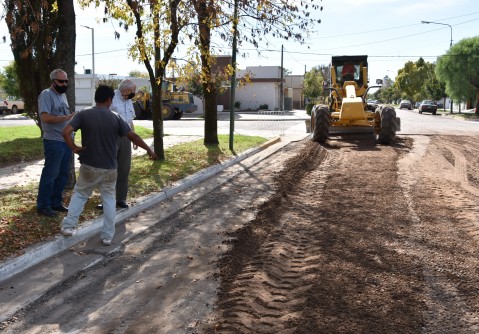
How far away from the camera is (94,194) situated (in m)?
8.66

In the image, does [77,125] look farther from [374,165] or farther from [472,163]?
[472,163]

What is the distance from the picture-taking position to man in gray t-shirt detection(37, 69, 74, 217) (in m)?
6.75

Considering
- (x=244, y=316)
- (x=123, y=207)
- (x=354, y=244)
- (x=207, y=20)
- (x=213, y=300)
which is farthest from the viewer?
(x=207, y=20)

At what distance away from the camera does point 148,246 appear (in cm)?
615

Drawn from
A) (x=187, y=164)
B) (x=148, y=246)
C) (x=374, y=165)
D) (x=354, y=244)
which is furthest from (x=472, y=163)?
(x=148, y=246)

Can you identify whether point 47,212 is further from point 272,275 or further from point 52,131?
point 272,275

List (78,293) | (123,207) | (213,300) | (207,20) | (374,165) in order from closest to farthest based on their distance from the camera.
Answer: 1. (213,300)
2. (78,293)
3. (123,207)
4. (207,20)
5. (374,165)

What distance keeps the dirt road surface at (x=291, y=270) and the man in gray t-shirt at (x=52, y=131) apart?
141 centimetres

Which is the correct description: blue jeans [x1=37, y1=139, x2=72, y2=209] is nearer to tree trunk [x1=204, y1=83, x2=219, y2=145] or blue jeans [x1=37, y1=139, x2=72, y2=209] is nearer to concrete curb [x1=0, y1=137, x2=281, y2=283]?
concrete curb [x1=0, y1=137, x2=281, y2=283]

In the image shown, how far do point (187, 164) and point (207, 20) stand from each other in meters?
3.28

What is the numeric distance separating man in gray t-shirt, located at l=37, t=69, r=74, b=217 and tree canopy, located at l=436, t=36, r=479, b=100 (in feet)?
155

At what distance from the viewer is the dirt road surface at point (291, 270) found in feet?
→ 13.2

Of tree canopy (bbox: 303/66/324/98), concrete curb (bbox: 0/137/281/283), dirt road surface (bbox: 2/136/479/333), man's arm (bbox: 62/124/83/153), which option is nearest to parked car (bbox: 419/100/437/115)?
tree canopy (bbox: 303/66/324/98)

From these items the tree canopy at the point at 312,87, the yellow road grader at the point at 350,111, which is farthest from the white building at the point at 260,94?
the yellow road grader at the point at 350,111
